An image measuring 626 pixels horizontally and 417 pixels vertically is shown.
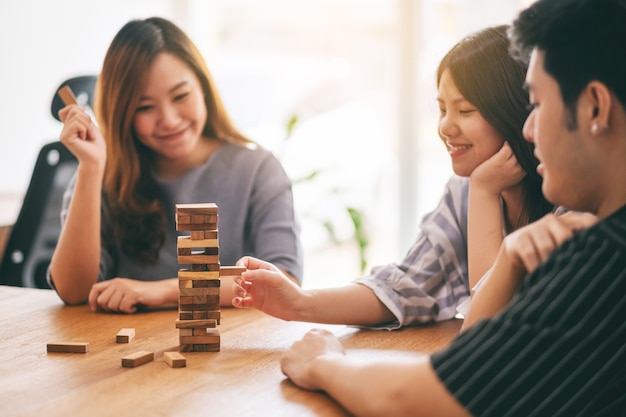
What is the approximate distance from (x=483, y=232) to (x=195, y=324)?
23.4 inches

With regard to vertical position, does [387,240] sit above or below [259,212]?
below

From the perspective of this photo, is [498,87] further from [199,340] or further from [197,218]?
[199,340]

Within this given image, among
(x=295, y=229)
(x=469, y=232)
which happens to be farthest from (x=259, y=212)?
(x=469, y=232)

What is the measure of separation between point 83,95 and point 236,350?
4.77 ft

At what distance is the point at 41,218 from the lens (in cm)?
262

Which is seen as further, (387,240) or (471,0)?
(387,240)

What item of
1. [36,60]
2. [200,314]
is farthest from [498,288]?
[36,60]

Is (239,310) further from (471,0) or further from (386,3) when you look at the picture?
(386,3)

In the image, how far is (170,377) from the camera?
127cm

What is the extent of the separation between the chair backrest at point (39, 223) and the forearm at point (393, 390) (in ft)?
5.55

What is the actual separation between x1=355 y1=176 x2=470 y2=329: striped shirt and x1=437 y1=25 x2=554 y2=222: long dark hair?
0.66 ft

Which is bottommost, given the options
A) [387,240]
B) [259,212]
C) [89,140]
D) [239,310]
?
[387,240]

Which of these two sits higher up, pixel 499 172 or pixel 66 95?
pixel 66 95

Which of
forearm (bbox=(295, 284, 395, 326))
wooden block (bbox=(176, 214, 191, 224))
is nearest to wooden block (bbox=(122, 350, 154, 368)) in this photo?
wooden block (bbox=(176, 214, 191, 224))
